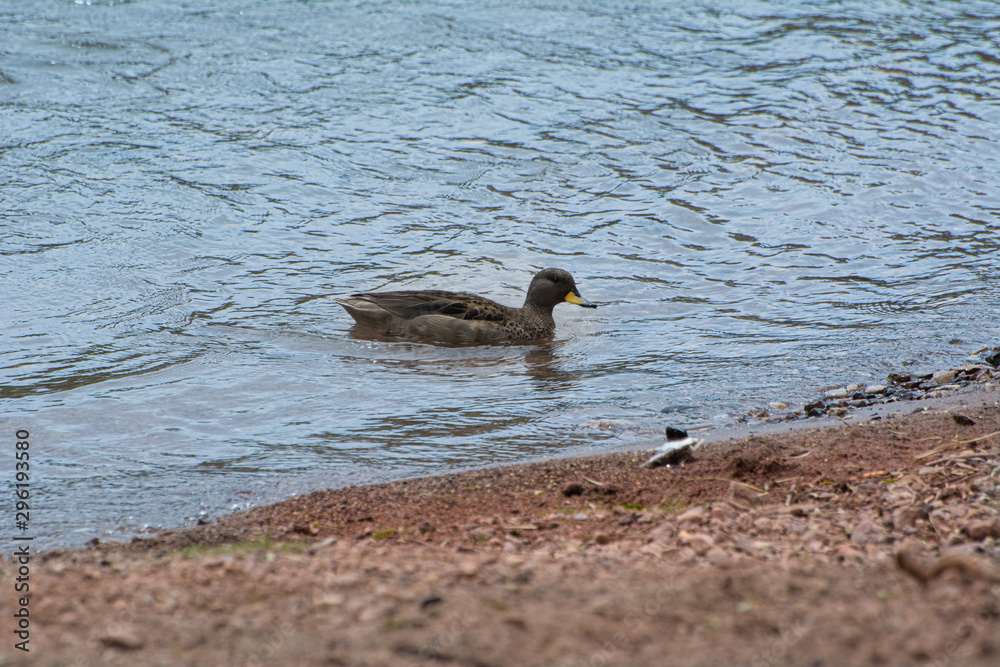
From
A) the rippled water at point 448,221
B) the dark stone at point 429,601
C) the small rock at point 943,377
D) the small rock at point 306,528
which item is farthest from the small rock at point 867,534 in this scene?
the small rock at point 943,377

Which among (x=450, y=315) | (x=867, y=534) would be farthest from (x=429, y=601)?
(x=450, y=315)

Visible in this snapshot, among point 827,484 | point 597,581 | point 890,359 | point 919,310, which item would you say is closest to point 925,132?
point 919,310

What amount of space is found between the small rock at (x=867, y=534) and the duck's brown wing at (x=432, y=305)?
235 inches

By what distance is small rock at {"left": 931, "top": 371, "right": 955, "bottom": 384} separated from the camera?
784cm

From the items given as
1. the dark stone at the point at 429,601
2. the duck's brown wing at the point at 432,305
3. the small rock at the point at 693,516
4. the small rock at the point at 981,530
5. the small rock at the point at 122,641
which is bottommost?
the duck's brown wing at the point at 432,305

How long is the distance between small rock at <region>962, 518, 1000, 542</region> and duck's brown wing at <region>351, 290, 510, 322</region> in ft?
20.6

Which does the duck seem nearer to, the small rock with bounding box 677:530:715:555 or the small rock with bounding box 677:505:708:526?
the small rock with bounding box 677:505:708:526

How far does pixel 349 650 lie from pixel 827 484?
3277 mm

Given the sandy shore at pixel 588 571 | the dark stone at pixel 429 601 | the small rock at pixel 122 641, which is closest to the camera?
the sandy shore at pixel 588 571

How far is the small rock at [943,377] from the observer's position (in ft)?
25.7

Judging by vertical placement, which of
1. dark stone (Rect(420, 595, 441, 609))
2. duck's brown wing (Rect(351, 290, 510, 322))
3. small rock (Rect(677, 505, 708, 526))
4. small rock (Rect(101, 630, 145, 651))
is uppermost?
dark stone (Rect(420, 595, 441, 609))

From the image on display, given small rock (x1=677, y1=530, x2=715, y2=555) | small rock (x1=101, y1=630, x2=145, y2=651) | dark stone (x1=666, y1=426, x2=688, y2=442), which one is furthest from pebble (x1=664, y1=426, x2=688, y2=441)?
small rock (x1=101, y1=630, x2=145, y2=651)

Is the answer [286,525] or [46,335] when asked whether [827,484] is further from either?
[46,335]

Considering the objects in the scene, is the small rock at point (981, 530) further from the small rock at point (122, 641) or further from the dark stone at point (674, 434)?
the small rock at point (122, 641)
